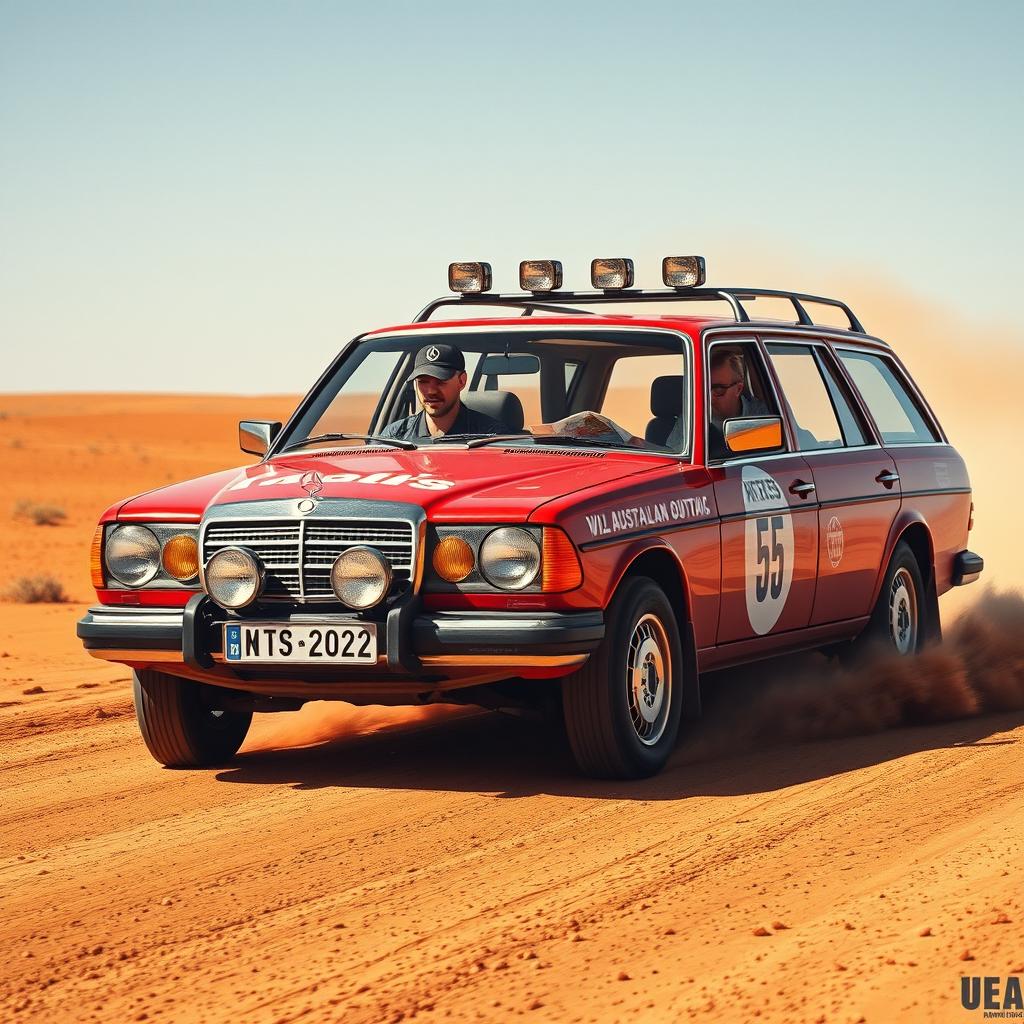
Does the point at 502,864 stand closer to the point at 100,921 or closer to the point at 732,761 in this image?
the point at 100,921

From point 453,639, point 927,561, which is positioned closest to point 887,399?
point 927,561

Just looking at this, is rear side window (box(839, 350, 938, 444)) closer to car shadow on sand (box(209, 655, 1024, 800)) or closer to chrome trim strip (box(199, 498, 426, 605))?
car shadow on sand (box(209, 655, 1024, 800))

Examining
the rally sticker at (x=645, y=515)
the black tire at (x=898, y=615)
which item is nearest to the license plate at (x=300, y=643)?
the rally sticker at (x=645, y=515)

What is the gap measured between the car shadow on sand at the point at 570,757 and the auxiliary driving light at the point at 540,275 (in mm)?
2173

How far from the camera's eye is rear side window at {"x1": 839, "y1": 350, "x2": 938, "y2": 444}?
9.39 m

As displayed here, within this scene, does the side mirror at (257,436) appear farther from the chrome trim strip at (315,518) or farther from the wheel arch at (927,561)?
the wheel arch at (927,561)

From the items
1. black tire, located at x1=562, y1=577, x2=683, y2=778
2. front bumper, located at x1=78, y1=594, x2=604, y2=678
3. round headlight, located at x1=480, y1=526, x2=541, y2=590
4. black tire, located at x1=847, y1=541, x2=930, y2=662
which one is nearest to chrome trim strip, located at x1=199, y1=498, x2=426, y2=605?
front bumper, located at x1=78, y1=594, x2=604, y2=678

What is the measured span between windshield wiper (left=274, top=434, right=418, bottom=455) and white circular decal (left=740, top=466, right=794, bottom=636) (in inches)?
57.8

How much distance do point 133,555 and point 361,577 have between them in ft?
3.48

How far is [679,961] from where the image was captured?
166 inches

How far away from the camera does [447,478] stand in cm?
660

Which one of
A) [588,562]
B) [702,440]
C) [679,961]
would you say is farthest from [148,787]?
[679,961]

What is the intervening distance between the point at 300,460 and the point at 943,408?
21.4 metres

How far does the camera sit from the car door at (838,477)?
8281 millimetres
